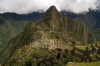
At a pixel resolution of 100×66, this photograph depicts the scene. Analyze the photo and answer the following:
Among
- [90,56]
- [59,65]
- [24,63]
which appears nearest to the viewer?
[90,56]

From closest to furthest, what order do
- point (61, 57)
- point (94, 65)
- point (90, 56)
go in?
point (94, 65)
point (90, 56)
point (61, 57)

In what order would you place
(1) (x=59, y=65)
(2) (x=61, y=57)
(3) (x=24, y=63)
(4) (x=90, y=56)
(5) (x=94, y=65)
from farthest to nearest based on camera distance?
(3) (x=24, y=63) < (2) (x=61, y=57) < (1) (x=59, y=65) < (4) (x=90, y=56) < (5) (x=94, y=65)

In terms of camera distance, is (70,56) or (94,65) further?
(70,56)

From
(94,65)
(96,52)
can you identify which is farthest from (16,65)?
(94,65)

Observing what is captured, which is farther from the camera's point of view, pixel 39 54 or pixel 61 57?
pixel 39 54

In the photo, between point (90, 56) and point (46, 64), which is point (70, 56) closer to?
point (46, 64)

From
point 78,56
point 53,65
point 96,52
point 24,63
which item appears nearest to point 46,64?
point 53,65

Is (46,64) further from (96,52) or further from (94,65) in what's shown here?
(94,65)

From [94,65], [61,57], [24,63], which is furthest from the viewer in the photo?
[24,63]

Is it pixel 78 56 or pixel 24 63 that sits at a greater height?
pixel 78 56
